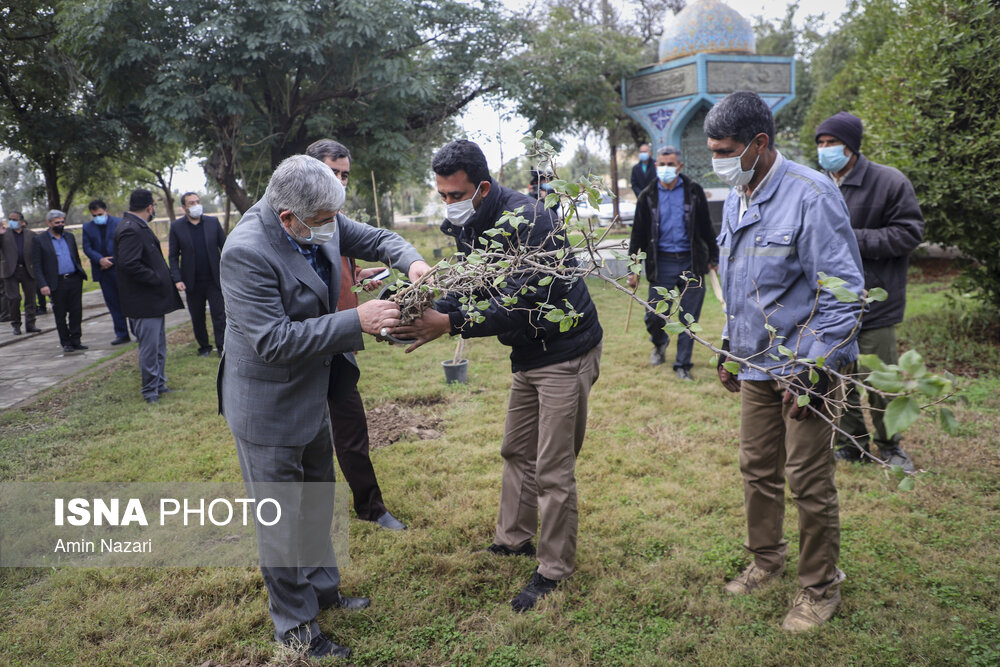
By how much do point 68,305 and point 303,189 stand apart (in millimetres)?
8347

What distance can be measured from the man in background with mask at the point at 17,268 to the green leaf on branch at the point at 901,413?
1195 centimetres

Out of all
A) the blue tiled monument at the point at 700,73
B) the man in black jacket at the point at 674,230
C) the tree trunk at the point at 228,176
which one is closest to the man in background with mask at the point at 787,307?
the man in black jacket at the point at 674,230

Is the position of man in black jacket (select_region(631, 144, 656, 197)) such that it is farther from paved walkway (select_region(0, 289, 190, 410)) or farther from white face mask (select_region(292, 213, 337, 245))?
white face mask (select_region(292, 213, 337, 245))

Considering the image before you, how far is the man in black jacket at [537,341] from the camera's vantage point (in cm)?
280

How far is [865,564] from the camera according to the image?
3.23 metres

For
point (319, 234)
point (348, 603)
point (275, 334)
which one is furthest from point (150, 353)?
point (275, 334)

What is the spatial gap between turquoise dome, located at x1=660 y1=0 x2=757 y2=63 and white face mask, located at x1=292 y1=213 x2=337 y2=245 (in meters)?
12.9

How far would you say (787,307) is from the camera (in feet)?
8.91

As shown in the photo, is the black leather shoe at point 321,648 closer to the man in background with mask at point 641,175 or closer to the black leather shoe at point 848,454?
the black leather shoe at point 848,454

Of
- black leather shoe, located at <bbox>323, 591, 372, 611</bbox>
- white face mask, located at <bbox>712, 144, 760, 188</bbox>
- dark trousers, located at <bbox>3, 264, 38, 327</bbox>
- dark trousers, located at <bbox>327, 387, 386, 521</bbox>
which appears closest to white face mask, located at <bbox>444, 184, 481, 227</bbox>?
white face mask, located at <bbox>712, 144, 760, 188</bbox>

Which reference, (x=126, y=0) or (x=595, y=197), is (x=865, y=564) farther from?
(x=126, y=0)

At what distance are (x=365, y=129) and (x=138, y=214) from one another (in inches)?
217

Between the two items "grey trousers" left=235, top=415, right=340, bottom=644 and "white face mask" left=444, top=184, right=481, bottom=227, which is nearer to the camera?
"grey trousers" left=235, top=415, right=340, bottom=644

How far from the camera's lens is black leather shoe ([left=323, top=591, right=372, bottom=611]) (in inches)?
122
